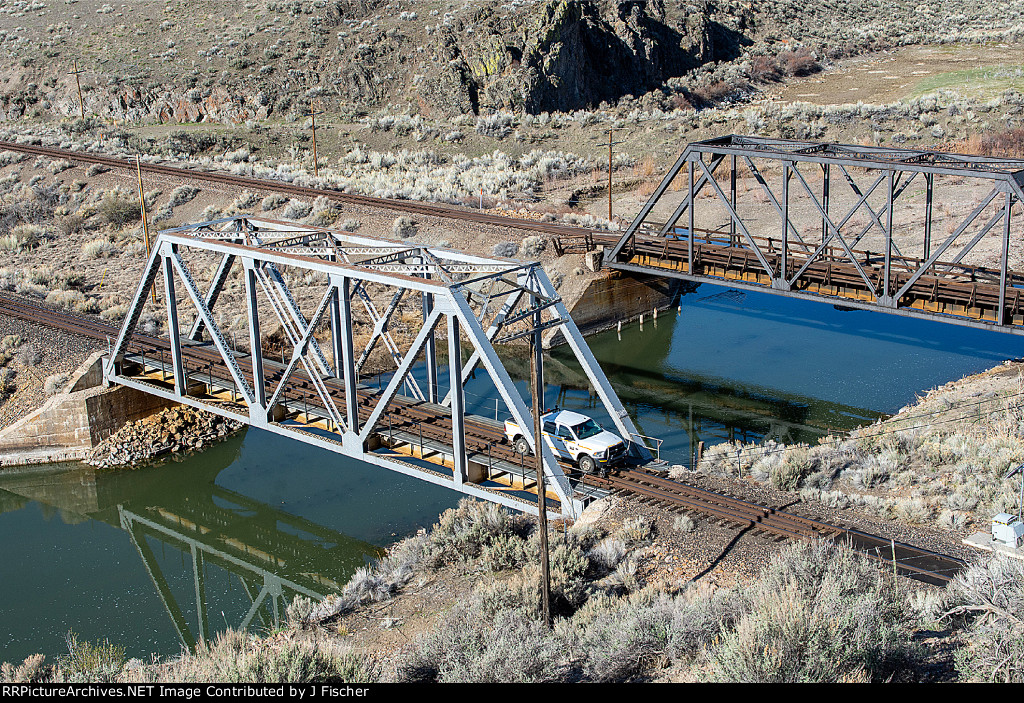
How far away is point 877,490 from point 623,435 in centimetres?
497

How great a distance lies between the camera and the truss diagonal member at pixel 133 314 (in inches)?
1045

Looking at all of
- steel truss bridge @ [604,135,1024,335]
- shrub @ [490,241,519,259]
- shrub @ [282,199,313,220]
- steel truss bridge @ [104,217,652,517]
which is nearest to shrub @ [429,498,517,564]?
steel truss bridge @ [104,217,652,517]

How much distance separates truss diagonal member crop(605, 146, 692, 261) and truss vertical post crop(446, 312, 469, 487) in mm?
14497

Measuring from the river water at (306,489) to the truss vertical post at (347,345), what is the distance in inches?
119

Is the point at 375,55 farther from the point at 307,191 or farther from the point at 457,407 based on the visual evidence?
the point at 457,407

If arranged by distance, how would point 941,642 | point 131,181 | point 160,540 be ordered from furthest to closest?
1. point 131,181
2. point 160,540
3. point 941,642

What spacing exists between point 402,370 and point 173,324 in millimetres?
8265

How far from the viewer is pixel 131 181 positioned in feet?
170

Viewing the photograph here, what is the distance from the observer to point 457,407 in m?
20.0

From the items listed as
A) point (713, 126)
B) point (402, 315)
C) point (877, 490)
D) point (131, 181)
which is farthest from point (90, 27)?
point (877, 490)

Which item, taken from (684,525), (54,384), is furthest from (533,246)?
(684,525)

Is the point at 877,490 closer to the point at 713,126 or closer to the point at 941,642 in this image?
the point at 941,642

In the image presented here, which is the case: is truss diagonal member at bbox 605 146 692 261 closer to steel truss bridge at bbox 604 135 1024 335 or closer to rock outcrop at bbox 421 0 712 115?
steel truss bridge at bbox 604 135 1024 335

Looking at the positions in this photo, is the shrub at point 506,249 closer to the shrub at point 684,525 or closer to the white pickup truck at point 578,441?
the white pickup truck at point 578,441
